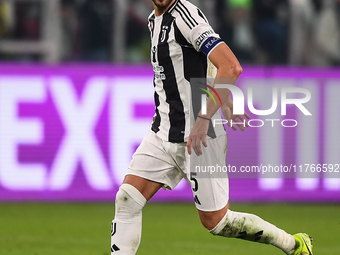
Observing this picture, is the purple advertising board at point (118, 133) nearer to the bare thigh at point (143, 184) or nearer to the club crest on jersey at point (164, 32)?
the bare thigh at point (143, 184)

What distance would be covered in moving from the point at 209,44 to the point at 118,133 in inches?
177

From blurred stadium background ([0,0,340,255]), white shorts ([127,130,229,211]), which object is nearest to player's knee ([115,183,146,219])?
white shorts ([127,130,229,211])

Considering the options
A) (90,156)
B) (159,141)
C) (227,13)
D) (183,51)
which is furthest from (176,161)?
(227,13)

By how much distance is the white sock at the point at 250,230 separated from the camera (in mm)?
4559

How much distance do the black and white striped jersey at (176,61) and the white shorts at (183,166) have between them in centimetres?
7

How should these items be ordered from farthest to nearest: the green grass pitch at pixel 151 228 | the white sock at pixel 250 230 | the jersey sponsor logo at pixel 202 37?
the green grass pitch at pixel 151 228 → the white sock at pixel 250 230 → the jersey sponsor logo at pixel 202 37

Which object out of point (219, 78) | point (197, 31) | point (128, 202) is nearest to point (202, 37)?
point (197, 31)

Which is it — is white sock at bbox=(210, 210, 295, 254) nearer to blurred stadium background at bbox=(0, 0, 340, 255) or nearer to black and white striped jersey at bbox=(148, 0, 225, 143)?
black and white striped jersey at bbox=(148, 0, 225, 143)

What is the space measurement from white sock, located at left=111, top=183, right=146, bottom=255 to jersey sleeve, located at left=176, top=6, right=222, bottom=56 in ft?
3.37

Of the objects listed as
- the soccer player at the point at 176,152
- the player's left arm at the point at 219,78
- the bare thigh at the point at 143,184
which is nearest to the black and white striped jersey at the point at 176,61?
the soccer player at the point at 176,152

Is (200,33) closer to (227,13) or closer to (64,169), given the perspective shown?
(64,169)

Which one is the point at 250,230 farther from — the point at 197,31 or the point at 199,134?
the point at 197,31

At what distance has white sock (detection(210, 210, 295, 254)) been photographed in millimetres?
4559

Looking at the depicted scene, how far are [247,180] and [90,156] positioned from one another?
2.00 m
